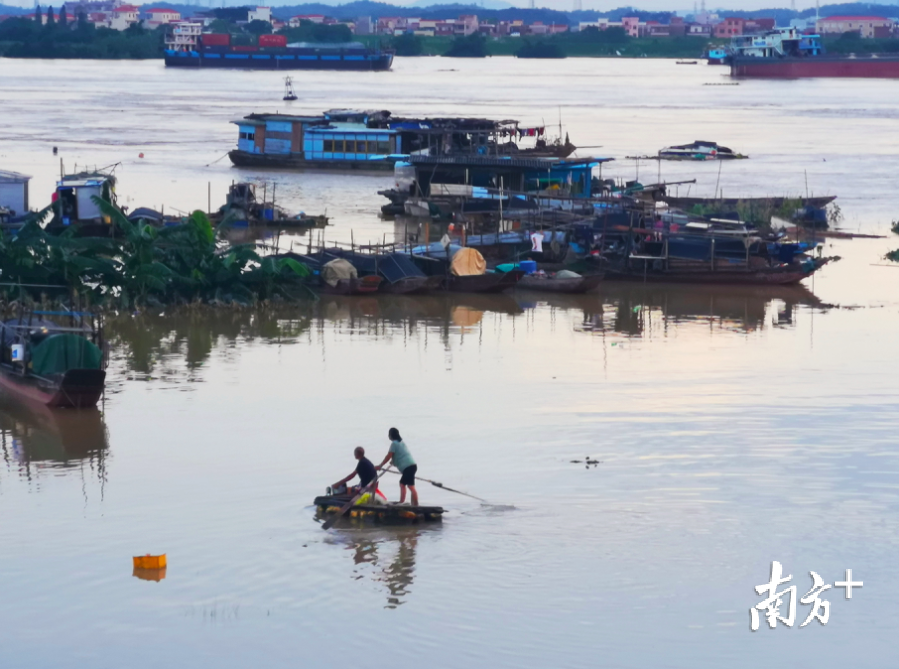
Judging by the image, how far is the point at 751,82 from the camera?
146250 mm

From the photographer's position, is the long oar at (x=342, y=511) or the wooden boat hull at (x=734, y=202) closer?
the long oar at (x=342, y=511)

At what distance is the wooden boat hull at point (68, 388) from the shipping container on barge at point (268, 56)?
464 ft

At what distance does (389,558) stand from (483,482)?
272cm

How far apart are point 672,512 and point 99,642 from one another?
20.8 feet

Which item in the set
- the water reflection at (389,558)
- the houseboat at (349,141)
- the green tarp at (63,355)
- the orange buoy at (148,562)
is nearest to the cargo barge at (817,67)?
the houseboat at (349,141)

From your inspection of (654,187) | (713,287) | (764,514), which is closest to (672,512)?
(764,514)

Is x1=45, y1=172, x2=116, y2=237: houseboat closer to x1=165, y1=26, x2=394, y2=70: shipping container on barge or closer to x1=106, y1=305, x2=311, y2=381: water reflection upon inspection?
x1=106, y1=305, x2=311, y2=381: water reflection

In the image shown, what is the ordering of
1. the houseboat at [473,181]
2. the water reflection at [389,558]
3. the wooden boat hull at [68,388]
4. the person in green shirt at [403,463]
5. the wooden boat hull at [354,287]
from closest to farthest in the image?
the water reflection at [389,558], the person in green shirt at [403,463], the wooden boat hull at [68,388], the wooden boat hull at [354,287], the houseboat at [473,181]

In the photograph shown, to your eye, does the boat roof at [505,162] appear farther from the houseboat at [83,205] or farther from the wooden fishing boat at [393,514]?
the wooden fishing boat at [393,514]

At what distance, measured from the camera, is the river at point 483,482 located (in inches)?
472

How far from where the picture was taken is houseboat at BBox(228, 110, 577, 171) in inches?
1984

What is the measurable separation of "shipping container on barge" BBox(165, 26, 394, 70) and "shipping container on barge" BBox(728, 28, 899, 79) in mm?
40378

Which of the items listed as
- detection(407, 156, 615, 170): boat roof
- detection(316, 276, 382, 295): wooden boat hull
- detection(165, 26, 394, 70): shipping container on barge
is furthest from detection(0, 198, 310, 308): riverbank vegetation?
detection(165, 26, 394, 70): shipping container on barge

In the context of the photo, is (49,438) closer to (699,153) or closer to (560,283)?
(560,283)
